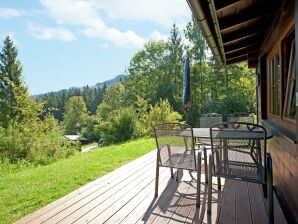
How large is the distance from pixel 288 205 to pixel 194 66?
17593mm

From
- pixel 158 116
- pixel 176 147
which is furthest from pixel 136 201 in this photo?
pixel 158 116

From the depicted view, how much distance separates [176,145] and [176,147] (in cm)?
3

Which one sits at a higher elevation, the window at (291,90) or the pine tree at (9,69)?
the pine tree at (9,69)

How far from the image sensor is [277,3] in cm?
266

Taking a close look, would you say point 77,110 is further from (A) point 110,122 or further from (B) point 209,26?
(B) point 209,26

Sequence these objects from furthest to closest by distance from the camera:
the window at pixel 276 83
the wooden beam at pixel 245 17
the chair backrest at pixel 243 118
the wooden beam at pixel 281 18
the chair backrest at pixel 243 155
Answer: the chair backrest at pixel 243 118, the window at pixel 276 83, the wooden beam at pixel 245 17, the chair backrest at pixel 243 155, the wooden beam at pixel 281 18

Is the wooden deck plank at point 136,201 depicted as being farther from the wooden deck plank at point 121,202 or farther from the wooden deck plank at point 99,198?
the wooden deck plank at point 99,198

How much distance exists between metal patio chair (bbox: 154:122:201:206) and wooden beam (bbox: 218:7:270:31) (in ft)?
4.67

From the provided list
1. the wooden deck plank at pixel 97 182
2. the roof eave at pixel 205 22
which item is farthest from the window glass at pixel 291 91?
the wooden deck plank at pixel 97 182

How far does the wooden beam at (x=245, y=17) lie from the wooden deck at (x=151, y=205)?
2.12m

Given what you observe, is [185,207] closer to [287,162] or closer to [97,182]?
[287,162]

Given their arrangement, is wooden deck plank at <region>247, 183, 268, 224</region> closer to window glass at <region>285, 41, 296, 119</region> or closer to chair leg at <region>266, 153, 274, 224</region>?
chair leg at <region>266, 153, 274, 224</region>

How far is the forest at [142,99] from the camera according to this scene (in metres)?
7.86

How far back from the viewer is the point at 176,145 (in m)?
2.85
